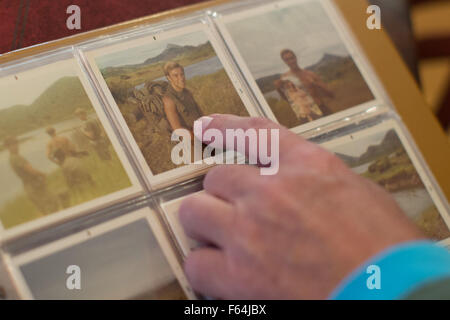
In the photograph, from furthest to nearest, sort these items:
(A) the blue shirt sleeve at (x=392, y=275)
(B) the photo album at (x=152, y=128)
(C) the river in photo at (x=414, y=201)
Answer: (C) the river in photo at (x=414, y=201) → (B) the photo album at (x=152, y=128) → (A) the blue shirt sleeve at (x=392, y=275)

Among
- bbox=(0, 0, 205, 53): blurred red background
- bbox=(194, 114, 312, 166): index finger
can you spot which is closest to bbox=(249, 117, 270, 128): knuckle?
bbox=(194, 114, 312, 166): index finger

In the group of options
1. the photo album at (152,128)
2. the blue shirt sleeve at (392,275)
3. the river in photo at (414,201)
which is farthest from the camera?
the river in photo at (414,201)

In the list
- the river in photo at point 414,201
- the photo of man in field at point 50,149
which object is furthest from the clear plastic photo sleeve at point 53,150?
the river in photo at point 414,201

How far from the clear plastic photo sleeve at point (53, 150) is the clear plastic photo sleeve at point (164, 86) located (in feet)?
0.07

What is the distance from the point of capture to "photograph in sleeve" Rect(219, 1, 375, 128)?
69cm

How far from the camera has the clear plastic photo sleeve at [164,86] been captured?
24.1 inches

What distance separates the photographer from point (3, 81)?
0.61 m

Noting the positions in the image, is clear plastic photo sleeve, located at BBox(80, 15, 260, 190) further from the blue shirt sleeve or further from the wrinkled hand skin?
the blue shirt sleeve

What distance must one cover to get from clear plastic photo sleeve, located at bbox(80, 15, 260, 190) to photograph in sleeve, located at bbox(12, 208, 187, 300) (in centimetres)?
7

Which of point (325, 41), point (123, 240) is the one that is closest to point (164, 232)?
point (123, 240)

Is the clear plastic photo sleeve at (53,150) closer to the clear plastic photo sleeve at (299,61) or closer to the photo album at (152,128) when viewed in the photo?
the photo album at (152,128)

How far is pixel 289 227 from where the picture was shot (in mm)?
485

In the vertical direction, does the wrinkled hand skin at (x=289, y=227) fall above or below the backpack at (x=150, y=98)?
below

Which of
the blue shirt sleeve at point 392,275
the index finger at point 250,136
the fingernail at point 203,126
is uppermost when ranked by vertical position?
the fingernail at point 203,126
